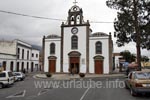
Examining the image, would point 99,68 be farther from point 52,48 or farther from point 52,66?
point 52,48

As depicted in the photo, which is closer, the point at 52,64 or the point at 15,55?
the point at 15,55

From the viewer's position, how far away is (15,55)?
49250 millimetres

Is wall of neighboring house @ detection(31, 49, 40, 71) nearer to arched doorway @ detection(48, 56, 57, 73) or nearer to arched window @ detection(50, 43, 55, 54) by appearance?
arched window @ detection(50, 43, 55, 54)

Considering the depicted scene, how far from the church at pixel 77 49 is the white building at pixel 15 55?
5874 millimetres

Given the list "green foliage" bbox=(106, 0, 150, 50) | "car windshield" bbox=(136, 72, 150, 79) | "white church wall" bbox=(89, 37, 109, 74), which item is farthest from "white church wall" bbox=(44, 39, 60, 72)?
"car windshield" bbox=(136, 72, 150, 79)

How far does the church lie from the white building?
587 centimetres

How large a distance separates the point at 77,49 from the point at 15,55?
1328 centimetres

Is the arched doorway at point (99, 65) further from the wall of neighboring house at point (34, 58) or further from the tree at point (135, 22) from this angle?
the wall of neighboring house at point (34, 58)

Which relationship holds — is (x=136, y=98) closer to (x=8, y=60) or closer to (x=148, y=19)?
(x=148, y=19)

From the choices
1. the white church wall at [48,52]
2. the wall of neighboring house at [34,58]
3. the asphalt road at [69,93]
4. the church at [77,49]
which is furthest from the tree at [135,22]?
the wall of neighboring house at [34,58]

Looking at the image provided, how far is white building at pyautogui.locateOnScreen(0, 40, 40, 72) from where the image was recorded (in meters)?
45.1

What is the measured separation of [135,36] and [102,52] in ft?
56.1

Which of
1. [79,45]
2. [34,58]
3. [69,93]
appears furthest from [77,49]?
[69,93]

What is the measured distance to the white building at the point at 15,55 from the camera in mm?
45100
